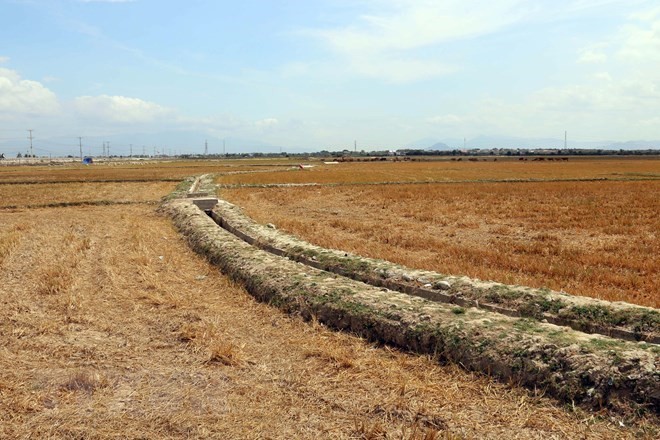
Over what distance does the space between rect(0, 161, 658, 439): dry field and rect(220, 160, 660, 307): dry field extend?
18.0ft

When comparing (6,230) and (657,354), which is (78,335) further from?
(6,230)

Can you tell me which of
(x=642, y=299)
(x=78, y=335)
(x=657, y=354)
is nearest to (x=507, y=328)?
(x=657, y=354)

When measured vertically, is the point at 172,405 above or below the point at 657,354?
below

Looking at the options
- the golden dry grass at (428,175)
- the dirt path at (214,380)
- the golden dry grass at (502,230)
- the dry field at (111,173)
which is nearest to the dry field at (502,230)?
the golden dry grass at (502,230)

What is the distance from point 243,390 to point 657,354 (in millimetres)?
4317

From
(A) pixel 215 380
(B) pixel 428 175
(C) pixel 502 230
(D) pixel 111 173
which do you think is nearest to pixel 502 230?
(C) pixel 502 230

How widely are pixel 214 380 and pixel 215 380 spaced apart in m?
0.01

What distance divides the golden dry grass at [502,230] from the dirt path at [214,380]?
544cm

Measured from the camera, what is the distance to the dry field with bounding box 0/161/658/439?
4.80 meters

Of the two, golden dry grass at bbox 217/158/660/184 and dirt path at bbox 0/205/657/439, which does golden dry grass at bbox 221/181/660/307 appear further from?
golden dry grass at bbox 217/158/660/184

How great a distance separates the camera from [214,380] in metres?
5.82

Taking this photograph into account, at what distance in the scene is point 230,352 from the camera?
255 inches

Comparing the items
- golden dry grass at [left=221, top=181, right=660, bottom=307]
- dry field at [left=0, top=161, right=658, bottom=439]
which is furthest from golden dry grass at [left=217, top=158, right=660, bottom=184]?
dry field at [left=0, top=161, right=658, bottom=439]

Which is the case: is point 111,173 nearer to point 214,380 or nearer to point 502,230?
point 502,230
